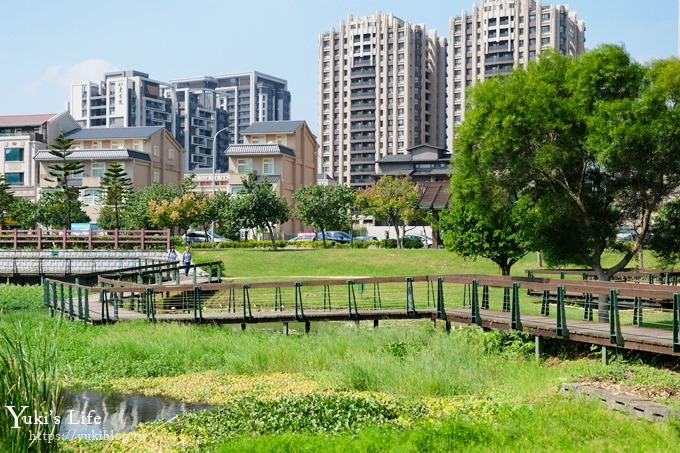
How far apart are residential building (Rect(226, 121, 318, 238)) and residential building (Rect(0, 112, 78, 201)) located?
24033mm

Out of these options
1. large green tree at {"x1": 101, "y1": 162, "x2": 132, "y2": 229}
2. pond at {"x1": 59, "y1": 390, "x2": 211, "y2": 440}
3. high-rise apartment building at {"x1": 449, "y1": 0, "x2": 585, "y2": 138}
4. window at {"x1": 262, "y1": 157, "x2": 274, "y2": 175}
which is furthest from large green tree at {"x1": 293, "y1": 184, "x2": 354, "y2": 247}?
high-rise apartment building at {"x1": 449, "y1": 0, "x2": 585, "y2": 138}

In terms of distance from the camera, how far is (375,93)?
143 m

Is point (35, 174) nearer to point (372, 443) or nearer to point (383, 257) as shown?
point (383, 257)

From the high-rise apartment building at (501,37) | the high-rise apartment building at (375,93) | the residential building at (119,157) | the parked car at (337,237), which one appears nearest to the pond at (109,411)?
the parked car at (337,237)

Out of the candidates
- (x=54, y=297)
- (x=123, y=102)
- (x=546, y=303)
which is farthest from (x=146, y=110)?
(x=546, y=303)

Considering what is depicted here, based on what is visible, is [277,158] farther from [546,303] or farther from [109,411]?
[109,411]

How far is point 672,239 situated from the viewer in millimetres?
21531

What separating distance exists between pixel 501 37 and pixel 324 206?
87899 mm

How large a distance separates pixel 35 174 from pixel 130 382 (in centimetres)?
7742

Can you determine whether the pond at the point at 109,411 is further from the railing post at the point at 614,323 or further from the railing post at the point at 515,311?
the railing post at the point at 614,323

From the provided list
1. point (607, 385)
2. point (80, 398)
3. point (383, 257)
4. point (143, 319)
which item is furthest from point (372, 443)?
point (383, 257)

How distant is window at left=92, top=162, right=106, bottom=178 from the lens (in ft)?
274

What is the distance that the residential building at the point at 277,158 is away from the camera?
80.3 m

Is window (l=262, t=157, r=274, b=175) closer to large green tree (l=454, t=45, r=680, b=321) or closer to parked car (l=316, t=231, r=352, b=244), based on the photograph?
parked car (l=316, t=231, r=352, b=244)
